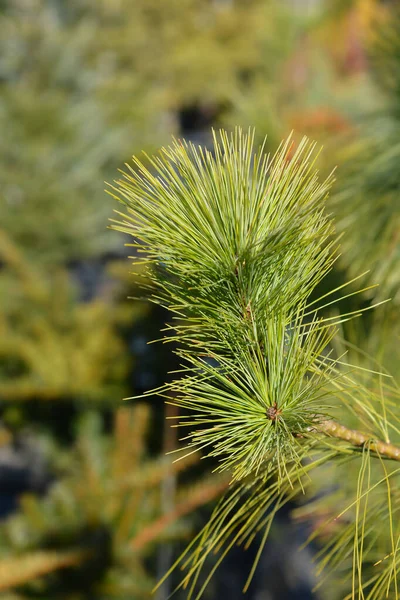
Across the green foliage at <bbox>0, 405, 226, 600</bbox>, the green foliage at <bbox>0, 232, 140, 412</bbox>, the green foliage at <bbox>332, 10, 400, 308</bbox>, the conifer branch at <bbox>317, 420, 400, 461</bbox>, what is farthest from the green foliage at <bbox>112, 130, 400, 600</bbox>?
the green foliage at <bbox>0, 232, 140, 412</bbox>

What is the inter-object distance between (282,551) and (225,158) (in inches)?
56.2

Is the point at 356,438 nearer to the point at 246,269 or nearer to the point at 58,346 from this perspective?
the point at 246,269

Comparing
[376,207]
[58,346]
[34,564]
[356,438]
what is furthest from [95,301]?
[356,438]

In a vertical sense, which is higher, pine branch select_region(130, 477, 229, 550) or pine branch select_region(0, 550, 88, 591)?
pine branch select_region(130, 477, 229, 550)

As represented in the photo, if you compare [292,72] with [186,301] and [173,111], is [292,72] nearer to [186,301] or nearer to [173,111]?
[173,111]

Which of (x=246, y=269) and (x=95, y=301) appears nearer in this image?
(x=246, y=269)

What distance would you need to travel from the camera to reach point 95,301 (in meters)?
1.81

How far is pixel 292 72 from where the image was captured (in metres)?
4.67

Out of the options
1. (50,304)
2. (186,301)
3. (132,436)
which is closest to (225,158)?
(186,301)

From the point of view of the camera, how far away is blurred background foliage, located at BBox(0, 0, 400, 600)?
0.76 m

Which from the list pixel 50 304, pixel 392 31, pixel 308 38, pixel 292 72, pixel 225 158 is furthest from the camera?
pixel 308 38

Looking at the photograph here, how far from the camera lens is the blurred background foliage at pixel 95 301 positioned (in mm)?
763

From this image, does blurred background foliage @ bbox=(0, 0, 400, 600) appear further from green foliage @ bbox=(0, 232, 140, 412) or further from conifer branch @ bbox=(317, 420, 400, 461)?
conifer branch @ bbox=(317, 420, 400, 461)

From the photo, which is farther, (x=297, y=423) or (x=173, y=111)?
(x=173, y=111)
